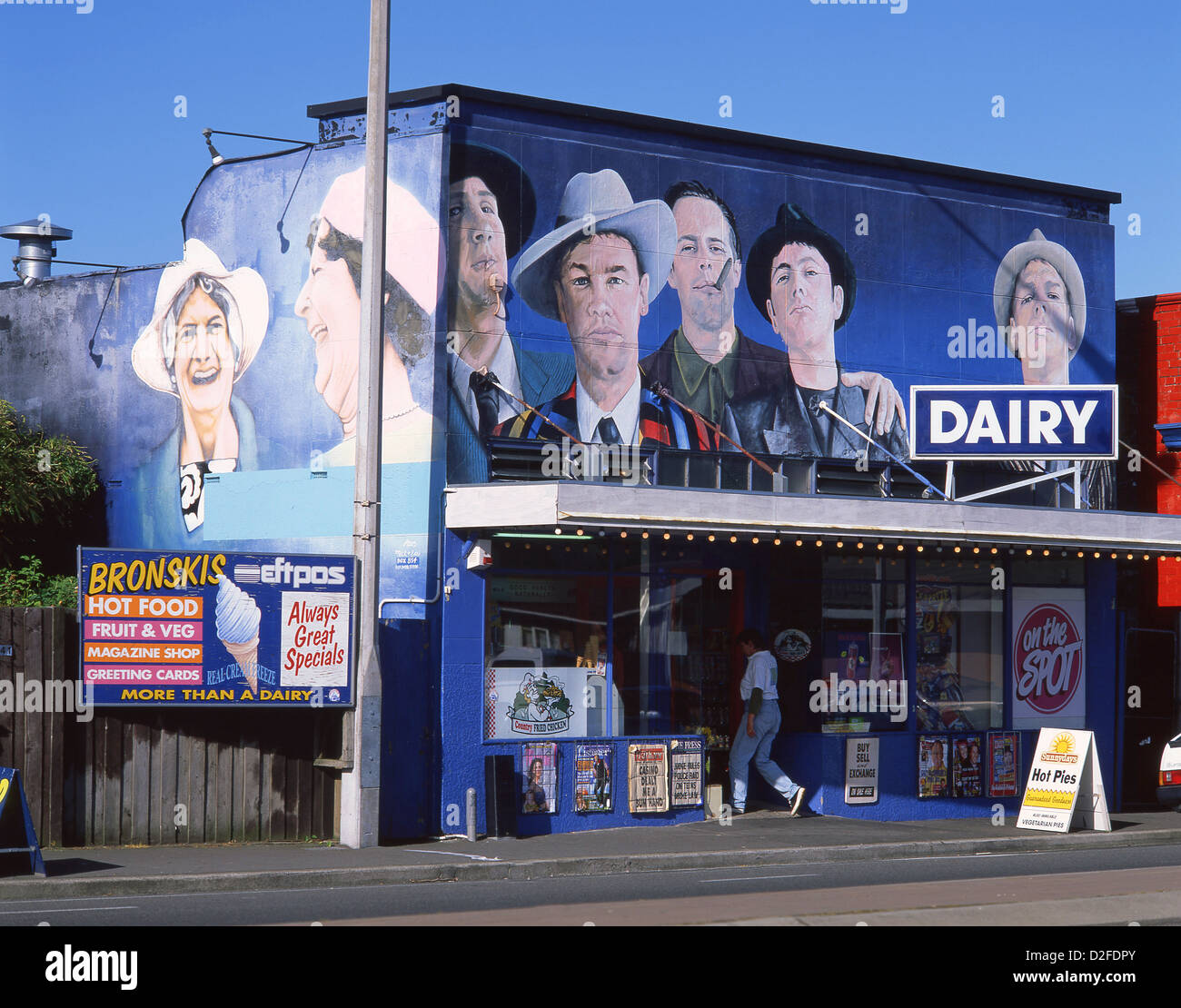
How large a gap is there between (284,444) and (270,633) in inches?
143

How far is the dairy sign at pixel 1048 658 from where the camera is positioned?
67.7 ft

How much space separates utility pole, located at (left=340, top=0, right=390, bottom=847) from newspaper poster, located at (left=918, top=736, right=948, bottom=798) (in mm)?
7440

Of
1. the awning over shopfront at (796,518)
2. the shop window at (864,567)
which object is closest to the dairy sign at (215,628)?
the awning over shopfront at (796,518)

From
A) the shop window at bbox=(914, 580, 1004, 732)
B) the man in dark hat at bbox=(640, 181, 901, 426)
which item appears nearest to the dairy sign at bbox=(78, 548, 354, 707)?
the man in dark hat at bbox=(640, 181, 901, 426)

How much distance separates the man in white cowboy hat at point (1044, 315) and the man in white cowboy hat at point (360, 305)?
8340 millimetres

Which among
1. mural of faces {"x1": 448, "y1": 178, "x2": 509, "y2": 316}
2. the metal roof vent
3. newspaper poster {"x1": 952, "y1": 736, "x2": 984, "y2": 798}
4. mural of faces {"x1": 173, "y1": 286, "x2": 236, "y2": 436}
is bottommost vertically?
newspaper poster {"x1": 952, "y1": 736, "x2": 984, "y2": 798}

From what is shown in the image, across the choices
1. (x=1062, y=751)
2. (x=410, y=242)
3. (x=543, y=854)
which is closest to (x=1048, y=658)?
(x=1062, y=751)

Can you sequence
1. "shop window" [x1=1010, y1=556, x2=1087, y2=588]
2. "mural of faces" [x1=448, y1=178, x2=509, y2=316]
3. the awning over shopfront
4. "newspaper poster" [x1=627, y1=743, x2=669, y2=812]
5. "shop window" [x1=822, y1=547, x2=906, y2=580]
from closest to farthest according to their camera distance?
the awning over shopfront, "mural of faces" [x1=448, y1=178, x2=509, y2=316], "newspaper poster" [x1=627, y1=743, x2=669, y2=812], "shop window" [x1=822, y1=547, x2=906, y2=580], "shop window" [x1=1010, y1=556, x2=1087, y2=588]

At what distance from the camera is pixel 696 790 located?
18078 mm

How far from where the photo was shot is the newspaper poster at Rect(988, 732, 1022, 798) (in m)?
20.0

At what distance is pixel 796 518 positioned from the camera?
17406 millimetres

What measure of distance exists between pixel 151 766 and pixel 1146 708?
559 inches

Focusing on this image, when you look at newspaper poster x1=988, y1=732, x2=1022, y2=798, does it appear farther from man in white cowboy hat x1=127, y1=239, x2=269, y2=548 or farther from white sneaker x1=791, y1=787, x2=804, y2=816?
man in white cowboy hat x1=127, y1=239, x2=269, y2=548

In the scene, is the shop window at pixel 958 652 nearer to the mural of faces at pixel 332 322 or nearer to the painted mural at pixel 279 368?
the painted mural at pixel 279 368
